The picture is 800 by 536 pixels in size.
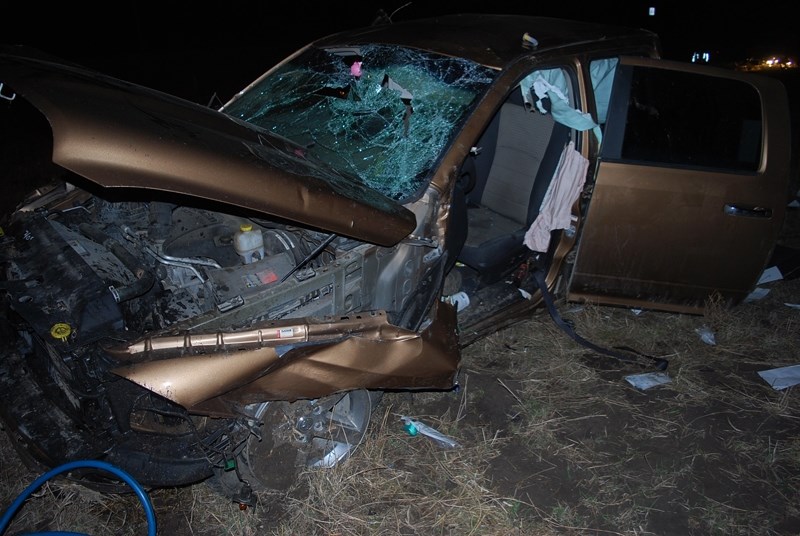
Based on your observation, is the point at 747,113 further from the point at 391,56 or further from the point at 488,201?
the point at 391,56

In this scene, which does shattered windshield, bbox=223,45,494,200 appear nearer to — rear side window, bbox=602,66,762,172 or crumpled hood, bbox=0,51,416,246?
crumpled hood, bbox=0,51,416,246

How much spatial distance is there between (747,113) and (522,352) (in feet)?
6.22

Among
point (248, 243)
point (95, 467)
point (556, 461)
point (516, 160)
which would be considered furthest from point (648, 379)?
point (95, 467)

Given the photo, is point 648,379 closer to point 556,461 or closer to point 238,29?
point 556,461

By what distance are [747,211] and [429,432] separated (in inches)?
84.7

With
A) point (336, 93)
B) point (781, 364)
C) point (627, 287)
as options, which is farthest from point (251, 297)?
point (781, 364)

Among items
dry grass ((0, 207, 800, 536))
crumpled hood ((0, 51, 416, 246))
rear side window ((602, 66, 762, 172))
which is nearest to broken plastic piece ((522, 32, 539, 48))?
rear side window ((602, 66, 762, 172))

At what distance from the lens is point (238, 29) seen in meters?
21.0

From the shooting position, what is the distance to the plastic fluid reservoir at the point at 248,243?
2.18 m

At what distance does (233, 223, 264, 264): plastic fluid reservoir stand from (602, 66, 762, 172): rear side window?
1896mm

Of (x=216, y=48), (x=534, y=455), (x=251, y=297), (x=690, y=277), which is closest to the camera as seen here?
(x=251, y=297)

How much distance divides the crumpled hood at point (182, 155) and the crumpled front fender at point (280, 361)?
385 mm

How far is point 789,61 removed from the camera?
16953 millimetres

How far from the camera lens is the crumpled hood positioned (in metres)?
1.48
